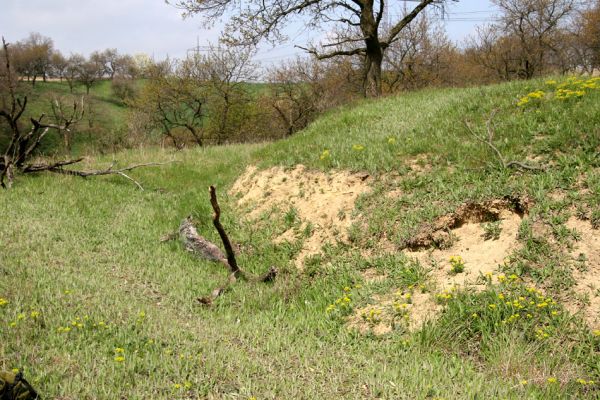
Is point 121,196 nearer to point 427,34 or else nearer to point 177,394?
point 177,394

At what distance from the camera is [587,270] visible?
442cm

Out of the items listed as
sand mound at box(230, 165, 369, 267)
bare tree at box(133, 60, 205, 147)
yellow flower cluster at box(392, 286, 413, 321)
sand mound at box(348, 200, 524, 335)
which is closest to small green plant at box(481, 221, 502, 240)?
sand mound at box(348, 200, 524, 335)

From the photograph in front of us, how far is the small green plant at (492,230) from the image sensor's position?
5203 millimetres

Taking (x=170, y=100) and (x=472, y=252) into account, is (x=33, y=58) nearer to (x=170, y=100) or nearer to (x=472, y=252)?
(x=170, y=100)

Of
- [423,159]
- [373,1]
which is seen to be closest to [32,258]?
[423,159]

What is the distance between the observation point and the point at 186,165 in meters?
13.4

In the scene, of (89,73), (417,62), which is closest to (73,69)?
(89,73)

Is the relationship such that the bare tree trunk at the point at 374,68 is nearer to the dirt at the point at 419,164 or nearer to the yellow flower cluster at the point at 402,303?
the dirt at the point at 419,164

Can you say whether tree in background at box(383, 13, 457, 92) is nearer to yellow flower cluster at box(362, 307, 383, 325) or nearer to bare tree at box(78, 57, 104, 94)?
yellow flower cluster at box(362, 307, 383, 325)

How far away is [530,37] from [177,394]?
123ft

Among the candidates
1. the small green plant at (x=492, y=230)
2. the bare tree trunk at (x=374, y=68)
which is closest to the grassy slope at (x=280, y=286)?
the small green plant at (x=492, y=230)

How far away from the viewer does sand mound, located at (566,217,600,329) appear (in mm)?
4117

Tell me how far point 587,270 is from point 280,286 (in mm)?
3313

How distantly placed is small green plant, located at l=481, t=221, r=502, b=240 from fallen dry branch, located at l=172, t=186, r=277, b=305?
106 inches
